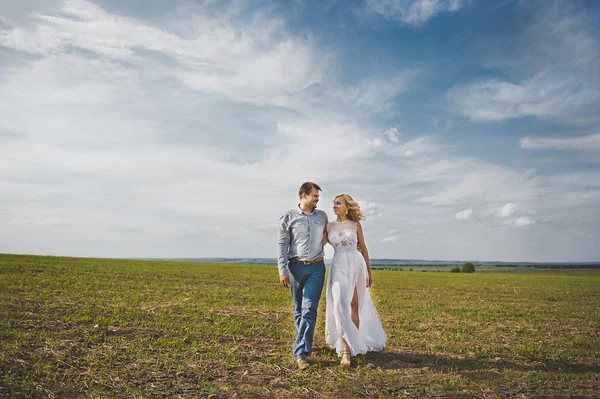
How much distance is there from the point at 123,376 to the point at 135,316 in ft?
17.9

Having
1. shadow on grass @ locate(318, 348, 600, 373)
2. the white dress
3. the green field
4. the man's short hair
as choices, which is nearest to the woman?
the white dress

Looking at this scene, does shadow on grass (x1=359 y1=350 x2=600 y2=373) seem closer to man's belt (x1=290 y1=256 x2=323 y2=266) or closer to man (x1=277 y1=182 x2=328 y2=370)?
man (x1=277 y1=182 x2=328 y2=370)

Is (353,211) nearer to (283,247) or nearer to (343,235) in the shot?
(343,235)

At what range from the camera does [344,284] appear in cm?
827

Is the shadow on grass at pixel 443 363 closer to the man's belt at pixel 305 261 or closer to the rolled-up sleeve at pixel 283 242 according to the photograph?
the man's belt at pixel 305 261

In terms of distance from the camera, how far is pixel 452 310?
17.3m

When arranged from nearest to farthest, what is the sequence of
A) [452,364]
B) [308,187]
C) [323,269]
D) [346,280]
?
Result: [308,187] < [323,269] < [346,280] < [452,364]

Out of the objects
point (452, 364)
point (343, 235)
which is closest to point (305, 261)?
point (343, 235)

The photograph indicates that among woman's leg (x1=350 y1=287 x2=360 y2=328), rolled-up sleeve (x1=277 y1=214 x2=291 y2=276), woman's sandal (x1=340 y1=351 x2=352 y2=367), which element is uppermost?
rolled-up sleeve (x1=277 y1=214 x2=291 y2=276)

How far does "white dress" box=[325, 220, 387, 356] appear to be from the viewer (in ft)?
26.9

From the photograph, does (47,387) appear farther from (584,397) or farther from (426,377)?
(584,397)

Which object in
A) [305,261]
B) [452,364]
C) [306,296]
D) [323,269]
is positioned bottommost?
[452,364]

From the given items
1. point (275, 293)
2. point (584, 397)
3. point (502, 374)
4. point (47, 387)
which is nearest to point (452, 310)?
point (275, 293)

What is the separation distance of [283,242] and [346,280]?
4.72ft
